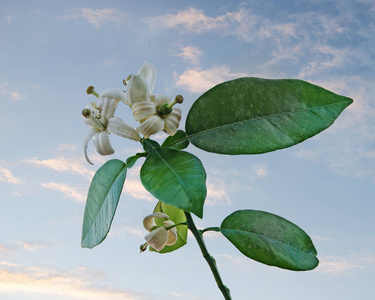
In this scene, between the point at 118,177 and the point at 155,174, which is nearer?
the point at 155,174

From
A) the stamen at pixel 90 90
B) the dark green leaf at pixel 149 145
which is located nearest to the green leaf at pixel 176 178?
the dark green leaf at pixel 149 145

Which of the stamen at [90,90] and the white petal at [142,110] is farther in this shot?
the stamen at [90,90]

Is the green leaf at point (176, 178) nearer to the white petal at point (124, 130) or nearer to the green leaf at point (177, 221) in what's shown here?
the white petal at point (124, 130)

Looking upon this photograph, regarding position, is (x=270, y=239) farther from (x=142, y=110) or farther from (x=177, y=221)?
(x=142, y=110)

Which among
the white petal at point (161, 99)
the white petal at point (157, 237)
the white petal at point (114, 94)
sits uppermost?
the white petal at point (114, 94)

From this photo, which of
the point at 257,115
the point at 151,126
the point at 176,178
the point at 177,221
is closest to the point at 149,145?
the point at 151,126

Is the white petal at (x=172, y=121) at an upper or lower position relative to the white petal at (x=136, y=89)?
lower

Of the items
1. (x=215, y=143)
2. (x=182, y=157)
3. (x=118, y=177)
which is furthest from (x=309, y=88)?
(x=118, y=177)

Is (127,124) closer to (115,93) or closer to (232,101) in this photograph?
(115,93)
